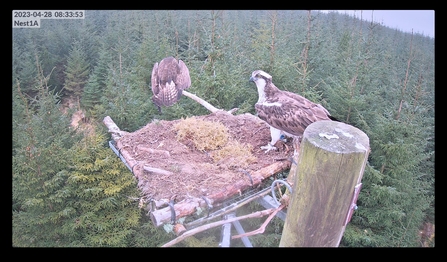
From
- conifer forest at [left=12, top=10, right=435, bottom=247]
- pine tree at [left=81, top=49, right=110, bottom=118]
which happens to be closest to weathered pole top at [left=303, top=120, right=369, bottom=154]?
conifer forest at [left=12, top=10, right=435, bottom=247]

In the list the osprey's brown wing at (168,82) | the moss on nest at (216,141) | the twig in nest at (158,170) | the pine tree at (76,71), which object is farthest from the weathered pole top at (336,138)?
the pine tree at (76,71)

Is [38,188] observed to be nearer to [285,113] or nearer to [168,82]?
[168,82]

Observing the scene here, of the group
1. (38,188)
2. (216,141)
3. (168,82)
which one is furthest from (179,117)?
(216,141)

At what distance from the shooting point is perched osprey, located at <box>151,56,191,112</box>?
21.3 ft

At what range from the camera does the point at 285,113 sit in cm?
438

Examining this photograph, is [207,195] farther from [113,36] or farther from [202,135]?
[113,36]

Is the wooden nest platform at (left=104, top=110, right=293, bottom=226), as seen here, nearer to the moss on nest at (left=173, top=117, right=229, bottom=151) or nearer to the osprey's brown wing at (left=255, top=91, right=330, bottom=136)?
the moss on nest at (left=173, top=117, right=229, bottom=151)

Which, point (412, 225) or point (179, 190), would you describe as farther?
point (412, 225)

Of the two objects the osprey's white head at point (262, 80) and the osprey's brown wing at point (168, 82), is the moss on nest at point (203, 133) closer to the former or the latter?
the osprey's white head at point (262, 80)

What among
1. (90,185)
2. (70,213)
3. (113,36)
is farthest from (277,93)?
(113,36)

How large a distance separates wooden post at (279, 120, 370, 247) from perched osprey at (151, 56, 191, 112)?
15.7 ft

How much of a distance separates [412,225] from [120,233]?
22.4ft

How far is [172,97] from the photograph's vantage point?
6512 millimetres

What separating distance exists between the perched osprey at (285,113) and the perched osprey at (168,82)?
2.35m
